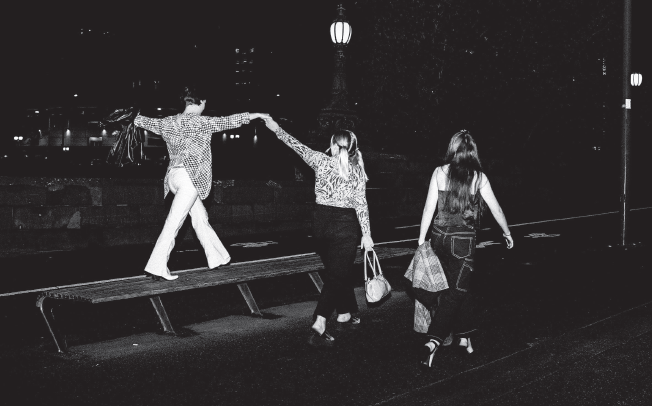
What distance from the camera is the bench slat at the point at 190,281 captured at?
6.55 meters

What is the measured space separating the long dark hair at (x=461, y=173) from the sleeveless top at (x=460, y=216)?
3 cm

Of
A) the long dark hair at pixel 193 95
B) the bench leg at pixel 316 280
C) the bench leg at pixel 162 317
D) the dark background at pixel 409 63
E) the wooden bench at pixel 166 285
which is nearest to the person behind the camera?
the wooden bench at pixel 166 285

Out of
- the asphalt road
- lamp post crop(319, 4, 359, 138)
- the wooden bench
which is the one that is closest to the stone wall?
lamp post crop(319, 4, 359, 138)

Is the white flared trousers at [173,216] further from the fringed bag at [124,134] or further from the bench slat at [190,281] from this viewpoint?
the fringed bag at [124,134]

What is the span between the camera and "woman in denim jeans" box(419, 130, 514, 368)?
21.9ft

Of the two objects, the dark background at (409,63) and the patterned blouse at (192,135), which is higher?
the dark background at (409,63)

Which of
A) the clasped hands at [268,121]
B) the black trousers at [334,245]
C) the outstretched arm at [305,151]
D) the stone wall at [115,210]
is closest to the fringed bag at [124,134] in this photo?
the stone wall at [115,210]

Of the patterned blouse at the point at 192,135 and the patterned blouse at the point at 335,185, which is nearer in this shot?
the patterned blouse at the point at 335,185

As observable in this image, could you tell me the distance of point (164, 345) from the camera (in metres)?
7.29

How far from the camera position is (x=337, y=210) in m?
7.34

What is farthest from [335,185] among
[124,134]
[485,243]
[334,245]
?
[485,243]

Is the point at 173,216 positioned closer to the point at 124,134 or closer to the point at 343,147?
the point at 343,147

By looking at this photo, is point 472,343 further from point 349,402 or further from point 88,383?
point 88,383

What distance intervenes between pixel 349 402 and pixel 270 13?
2483cm
